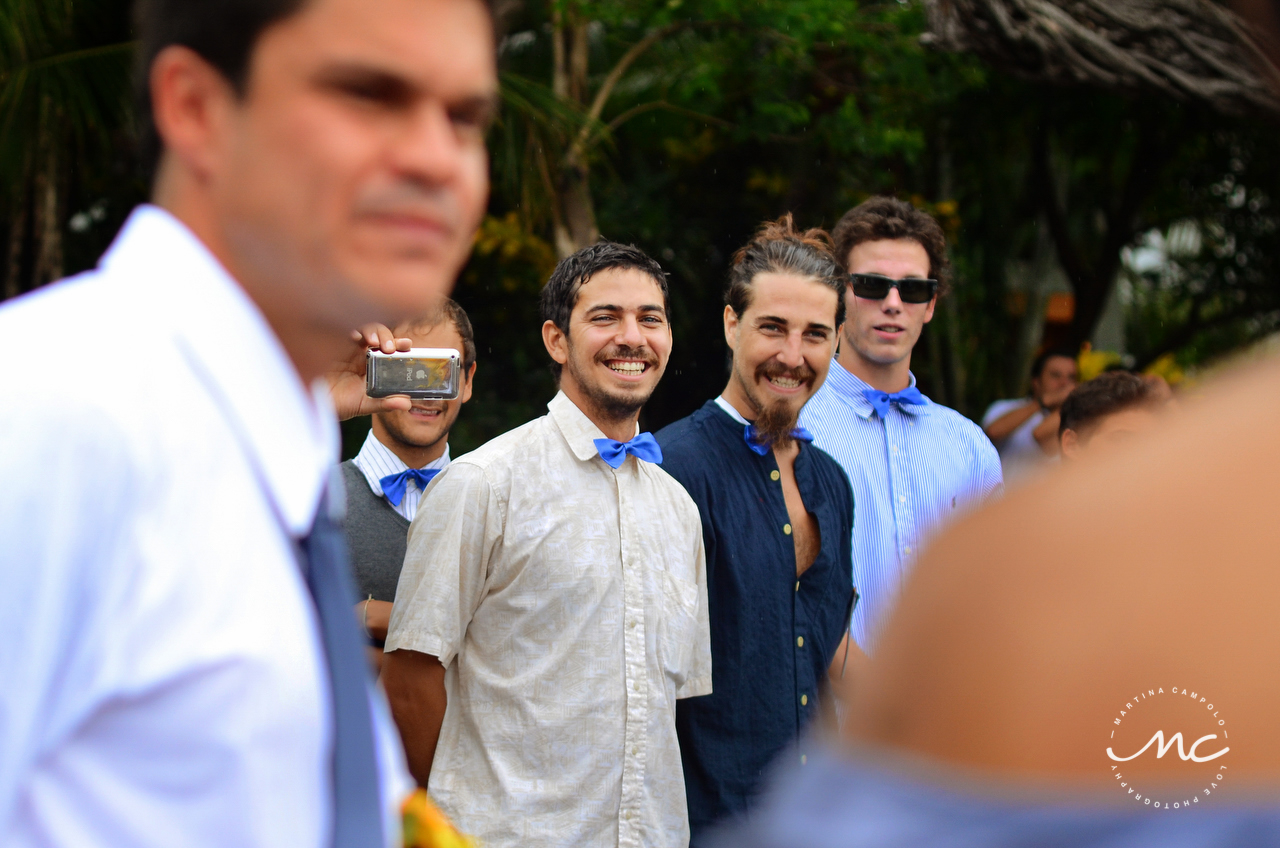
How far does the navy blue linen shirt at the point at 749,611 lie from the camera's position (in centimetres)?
330

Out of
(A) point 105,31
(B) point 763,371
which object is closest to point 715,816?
(B) point 763,371

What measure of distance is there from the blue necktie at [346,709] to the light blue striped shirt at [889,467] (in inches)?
120

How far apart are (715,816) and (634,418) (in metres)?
1.13

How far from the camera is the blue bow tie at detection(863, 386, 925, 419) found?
4.13m

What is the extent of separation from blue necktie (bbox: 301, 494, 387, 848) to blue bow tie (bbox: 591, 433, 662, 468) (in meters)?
2.30

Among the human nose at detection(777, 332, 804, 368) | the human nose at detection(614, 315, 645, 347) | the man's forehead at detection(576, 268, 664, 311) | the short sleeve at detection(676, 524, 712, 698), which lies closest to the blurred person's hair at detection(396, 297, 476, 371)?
the man's forehead at detection(576, 268, 664, 311)

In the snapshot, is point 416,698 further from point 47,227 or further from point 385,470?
point 47,227

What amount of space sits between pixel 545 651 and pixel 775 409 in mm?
1188

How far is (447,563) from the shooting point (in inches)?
113

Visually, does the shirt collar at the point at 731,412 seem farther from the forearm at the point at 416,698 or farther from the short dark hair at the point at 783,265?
the forearm at the point at 416,698

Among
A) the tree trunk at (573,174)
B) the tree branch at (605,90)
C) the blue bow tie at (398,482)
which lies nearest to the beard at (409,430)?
the blue bow tie at (398,482)

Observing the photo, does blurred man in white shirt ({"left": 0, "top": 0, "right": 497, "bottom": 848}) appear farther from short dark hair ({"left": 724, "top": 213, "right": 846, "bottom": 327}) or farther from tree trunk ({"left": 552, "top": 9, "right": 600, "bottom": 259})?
tree trunk ({"left": 552, "top": 9, "right": 600, "bottom": 259})

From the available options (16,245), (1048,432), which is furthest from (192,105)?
(16,245)

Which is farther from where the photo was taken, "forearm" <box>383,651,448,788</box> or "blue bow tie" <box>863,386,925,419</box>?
"blue bow tie" <box>863,386,925,419</box>
